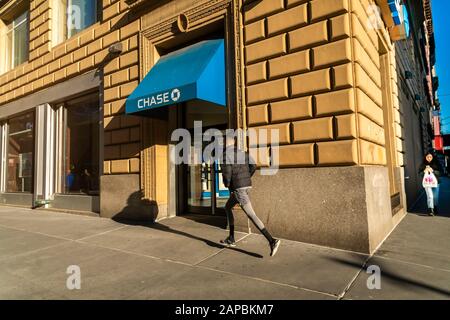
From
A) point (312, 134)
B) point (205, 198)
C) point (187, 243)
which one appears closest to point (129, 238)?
point (187, 243)

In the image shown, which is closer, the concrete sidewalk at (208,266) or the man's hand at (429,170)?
the concrete sidewalk at (208,266)

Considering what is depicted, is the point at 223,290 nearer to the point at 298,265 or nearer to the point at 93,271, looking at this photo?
the point at 298,265

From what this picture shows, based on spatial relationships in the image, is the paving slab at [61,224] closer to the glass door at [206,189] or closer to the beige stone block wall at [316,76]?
the glass door at [206,189]

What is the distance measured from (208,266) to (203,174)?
3923 millimetres

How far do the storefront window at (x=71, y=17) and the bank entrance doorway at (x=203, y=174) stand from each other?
17.0 ft

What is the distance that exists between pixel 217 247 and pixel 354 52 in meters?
3.96

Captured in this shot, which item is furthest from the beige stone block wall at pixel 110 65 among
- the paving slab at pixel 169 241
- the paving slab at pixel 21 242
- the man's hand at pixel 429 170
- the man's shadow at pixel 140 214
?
the man's hand at pixel 429 170

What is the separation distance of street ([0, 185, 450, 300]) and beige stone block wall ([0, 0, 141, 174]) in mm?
2646

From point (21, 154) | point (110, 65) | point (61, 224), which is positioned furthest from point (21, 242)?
point (21, 154)

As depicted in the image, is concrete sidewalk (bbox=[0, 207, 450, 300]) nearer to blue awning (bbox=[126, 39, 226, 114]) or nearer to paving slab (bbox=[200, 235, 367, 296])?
paving slab (bbox=[200, 235, 367, 296])

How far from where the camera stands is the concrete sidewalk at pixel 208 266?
11.2 ft

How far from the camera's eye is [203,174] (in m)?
8.00

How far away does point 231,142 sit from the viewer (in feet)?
16.0

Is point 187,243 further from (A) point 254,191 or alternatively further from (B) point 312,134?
(B) point 312,134
